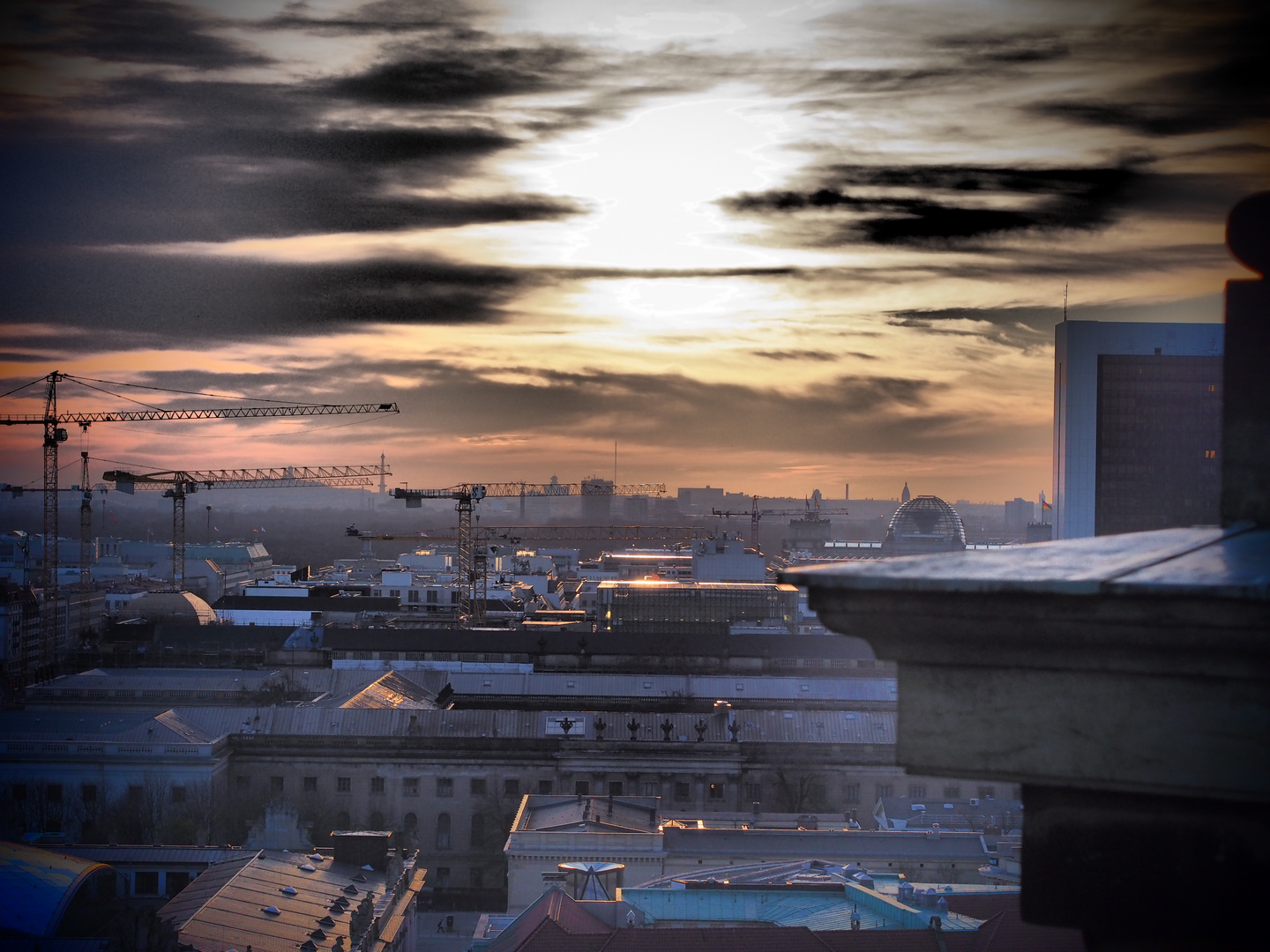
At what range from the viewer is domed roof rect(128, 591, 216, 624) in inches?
2817

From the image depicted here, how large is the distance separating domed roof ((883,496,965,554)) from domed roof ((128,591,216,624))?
5336 centimetres

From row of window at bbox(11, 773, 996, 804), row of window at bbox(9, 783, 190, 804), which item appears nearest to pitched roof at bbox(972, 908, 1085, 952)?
row of window at bbox(11, 773, 996, 804)

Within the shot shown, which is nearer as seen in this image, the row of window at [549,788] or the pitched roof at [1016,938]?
the pitched roof at [1016,938]

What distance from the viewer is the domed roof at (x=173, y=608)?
235 ft

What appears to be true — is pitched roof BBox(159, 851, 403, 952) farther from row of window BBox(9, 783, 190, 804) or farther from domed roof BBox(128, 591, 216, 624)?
domed roof BBox(128, 591, 216, 624)

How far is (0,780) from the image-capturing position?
3953 cm

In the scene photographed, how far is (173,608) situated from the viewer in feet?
238

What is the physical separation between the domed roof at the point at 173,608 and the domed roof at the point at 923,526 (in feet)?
175

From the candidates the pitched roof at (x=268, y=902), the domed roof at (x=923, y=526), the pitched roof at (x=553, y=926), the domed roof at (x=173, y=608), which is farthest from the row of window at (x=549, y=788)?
the domed roof at (x=923, y=526)

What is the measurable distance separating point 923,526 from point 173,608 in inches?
2363

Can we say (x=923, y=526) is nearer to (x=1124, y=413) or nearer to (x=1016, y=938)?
(x=1124, y=413)

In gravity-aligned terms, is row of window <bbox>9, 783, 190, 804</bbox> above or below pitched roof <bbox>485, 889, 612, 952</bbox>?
below

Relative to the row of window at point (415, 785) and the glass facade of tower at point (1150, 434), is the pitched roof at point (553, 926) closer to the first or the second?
the row of window at point (415, 785)

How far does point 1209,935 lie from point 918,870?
2877 cm
